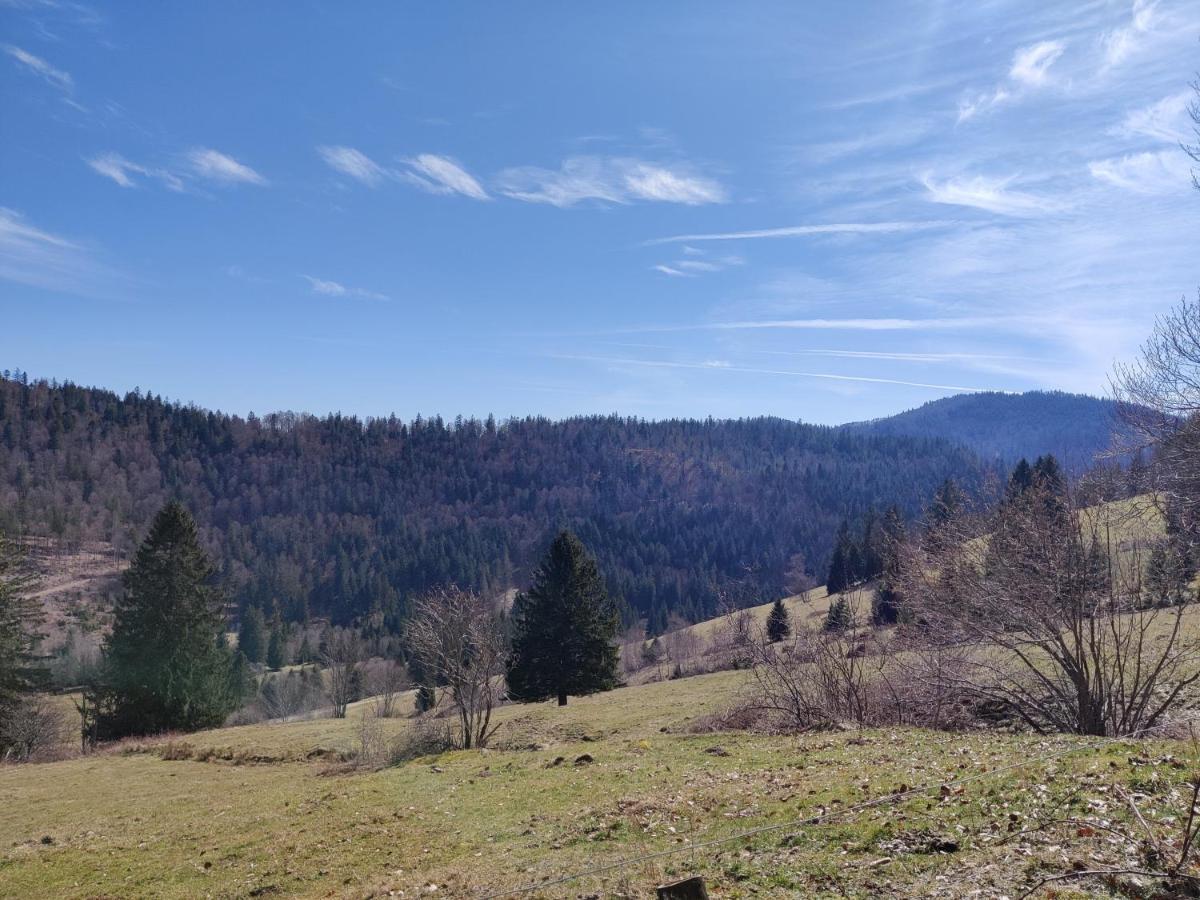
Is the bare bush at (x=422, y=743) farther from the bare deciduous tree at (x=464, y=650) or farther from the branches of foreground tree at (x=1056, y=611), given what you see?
the branches of foreground tree at (x=1056, y=611)

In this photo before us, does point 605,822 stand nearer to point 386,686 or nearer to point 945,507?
point 945,507

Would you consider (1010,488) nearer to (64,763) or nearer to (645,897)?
(645,897)

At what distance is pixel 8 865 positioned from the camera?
13.7m

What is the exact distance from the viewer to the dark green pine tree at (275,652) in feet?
354

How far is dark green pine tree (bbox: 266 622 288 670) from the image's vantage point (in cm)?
10794

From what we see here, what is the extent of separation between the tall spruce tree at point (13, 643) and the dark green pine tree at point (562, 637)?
79.1 feet

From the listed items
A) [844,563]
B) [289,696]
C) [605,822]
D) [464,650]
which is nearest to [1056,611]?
[605,822]

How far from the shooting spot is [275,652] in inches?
4259

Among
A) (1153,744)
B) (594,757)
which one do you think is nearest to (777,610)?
(594,757)

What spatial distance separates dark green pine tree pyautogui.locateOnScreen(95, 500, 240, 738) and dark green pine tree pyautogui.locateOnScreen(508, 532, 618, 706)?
684 inches

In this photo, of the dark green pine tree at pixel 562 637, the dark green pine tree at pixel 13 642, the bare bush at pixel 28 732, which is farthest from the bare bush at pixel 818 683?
the bare bush at pixel 28 732

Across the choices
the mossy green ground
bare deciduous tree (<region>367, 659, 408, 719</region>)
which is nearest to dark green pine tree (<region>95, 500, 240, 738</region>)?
bare deciduous tree (<region>367, 659, 408, 719</region>)

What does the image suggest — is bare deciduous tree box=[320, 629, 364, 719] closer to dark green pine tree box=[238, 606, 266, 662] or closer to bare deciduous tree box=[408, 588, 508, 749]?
bare deciduous tree box=[408, 588, 508, 749]

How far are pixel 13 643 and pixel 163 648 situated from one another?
22.8 feet
